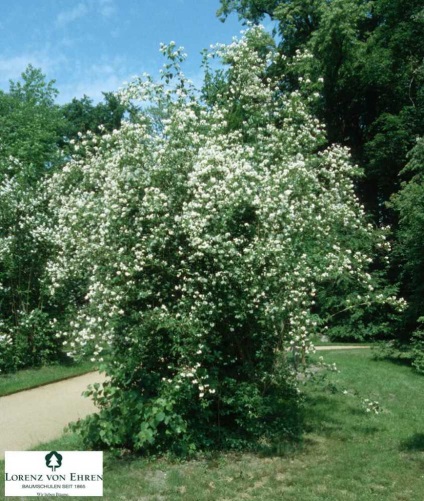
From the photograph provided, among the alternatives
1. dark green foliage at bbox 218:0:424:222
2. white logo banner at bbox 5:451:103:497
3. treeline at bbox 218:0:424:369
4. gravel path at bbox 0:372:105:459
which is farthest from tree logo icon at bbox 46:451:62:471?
dark green foliage at bbox 218:0:424:222

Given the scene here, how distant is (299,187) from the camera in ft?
27.6

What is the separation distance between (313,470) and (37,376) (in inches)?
315

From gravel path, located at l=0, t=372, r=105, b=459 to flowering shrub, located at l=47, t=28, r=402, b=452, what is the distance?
158 cm

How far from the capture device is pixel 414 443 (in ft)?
27.0

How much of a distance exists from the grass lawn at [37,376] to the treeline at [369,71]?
8885mm

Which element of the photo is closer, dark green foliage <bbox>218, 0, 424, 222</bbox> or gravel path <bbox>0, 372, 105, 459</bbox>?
gravel path <bbox>0, 372, 105, 459</bbox>

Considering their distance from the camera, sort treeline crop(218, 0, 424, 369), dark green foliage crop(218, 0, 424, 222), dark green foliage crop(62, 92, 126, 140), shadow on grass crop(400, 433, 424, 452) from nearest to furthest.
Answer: shadow on grass crop(400, 433, 424, 452) < treeline crop(218, 0, 424, 369) < dark green foliage crop(218, 0, 424, 222) < dark green foliage crop(62, 92, 126, 140)

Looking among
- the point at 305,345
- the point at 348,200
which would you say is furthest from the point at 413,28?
the point at 305,345

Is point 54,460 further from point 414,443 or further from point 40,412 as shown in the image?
point 414,443

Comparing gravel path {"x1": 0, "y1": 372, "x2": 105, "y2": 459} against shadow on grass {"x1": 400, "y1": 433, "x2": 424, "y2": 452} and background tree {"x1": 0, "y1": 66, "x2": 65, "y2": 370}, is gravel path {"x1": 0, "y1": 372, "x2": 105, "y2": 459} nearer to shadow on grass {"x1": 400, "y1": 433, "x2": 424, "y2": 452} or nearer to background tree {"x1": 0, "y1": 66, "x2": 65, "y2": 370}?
background tree {"x1": 0, "y1": 66, "x2": 65, "y2": 370}

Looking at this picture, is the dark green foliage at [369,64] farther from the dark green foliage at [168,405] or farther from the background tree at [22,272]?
the dark green foliage at [168,405]

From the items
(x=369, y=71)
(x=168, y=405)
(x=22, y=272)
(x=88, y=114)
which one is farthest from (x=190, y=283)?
(x=88, y=114)

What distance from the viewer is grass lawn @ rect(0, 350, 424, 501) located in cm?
632

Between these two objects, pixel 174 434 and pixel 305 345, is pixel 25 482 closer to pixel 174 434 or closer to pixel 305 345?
pixel 174 434
